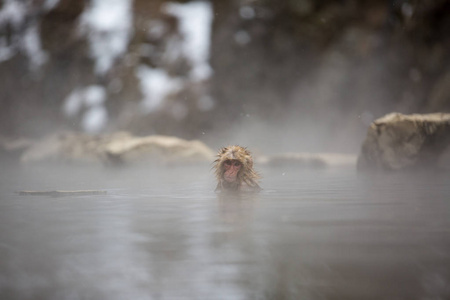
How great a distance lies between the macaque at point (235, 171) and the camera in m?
4.52

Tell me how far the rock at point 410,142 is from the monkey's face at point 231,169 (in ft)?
11.9

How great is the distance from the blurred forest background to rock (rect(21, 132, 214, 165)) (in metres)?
3.35

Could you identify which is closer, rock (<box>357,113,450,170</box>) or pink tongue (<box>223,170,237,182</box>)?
pink tongue (<box>223,170,237,182</box>)

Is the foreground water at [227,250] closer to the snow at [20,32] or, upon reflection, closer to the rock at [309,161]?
the rock at [309,161]

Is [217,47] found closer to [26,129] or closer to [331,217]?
[26,129]

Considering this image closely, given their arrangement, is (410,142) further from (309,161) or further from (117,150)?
(117,150)

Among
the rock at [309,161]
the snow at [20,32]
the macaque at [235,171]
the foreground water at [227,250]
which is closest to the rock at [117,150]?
the rock at [309,161]

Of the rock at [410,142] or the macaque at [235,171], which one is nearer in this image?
the macaque at [235,171]

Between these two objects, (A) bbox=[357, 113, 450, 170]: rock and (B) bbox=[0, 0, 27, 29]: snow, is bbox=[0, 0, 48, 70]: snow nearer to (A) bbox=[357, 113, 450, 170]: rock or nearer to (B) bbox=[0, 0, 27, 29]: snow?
(B) bbox=[0, 0, 27, 29]: snow

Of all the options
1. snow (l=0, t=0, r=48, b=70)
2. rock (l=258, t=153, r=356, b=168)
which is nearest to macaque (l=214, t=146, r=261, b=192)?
rock (l=258, t=153, r=356, b=168)

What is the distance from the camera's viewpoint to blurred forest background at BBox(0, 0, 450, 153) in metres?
12.0

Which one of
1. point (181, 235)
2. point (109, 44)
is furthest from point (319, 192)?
point (109, 44)

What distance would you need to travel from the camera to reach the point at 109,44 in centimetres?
1775

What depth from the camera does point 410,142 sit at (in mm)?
7129
